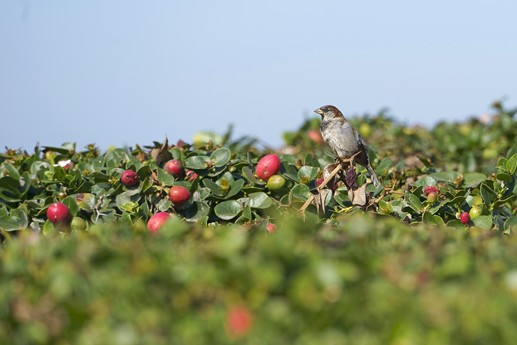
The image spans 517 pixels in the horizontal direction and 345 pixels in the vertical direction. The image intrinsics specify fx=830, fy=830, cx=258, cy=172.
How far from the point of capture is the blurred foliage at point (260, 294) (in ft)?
7.32

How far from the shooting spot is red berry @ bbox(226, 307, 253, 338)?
2234 millimetres

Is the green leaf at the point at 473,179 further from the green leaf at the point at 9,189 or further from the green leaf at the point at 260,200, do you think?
the green leaf at the point at 9,189

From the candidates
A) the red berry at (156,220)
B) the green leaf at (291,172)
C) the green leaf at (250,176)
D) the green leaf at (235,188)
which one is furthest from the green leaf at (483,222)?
the red berry at (156,220)

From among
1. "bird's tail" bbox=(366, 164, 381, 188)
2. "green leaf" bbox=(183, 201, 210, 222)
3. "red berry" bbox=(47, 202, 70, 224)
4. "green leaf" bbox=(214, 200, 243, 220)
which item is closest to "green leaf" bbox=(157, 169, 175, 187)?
"green leaf" bbox=(183, 201, 210, 222)

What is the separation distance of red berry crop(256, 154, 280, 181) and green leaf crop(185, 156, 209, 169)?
1.28 feet

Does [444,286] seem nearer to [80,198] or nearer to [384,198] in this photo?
[384,198]

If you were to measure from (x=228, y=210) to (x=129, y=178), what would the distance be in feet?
2.27

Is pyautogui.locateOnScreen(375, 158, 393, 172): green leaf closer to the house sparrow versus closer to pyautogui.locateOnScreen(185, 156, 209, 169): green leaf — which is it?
the house sparrow

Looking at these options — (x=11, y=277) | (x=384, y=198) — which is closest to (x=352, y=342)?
(x=11, y=277)

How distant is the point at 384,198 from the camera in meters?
5.57

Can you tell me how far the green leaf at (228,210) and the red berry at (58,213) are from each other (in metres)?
0.96

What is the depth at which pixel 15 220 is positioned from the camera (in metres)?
5.42

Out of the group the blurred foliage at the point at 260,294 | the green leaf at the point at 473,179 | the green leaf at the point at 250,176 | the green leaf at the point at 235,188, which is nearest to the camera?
the blurred foliage at the point at 260,294

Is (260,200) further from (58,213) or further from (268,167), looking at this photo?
(58,213)
